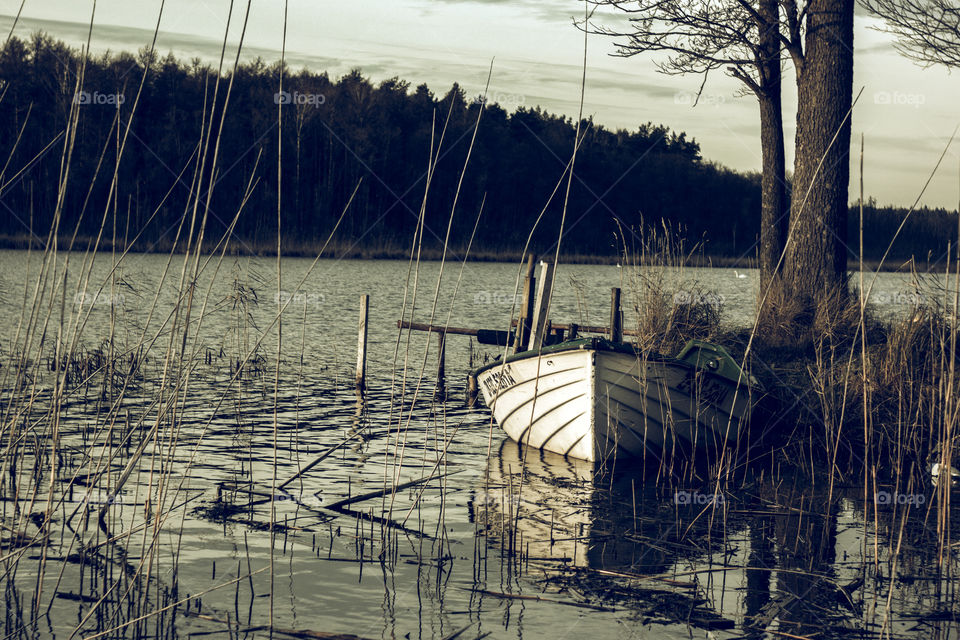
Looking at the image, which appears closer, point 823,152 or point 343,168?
point 823,152

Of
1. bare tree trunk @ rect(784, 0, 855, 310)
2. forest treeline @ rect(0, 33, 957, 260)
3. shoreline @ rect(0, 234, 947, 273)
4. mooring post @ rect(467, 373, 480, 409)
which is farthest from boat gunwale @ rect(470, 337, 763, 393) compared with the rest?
forest treeline @ rect(0, 33, 957, 260)

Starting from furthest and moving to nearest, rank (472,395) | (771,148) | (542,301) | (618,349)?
1. (771,148)
2. (472,395)
3. (542,301)
4. (618,349)

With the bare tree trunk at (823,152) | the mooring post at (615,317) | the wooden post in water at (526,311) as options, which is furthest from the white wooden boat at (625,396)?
the bare tree trunk at (823,152)

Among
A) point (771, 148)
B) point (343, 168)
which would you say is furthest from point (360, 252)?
point (771, 148)

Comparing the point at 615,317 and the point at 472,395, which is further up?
the point at 615,317

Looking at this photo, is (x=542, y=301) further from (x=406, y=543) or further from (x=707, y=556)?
(x=707, y=556)

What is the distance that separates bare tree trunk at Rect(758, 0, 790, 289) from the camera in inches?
520

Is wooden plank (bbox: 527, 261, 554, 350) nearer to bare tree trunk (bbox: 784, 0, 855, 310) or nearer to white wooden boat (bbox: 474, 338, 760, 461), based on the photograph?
white wooden boat (bbox: 474, 338, 760, 461)

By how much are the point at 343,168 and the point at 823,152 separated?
153 feet

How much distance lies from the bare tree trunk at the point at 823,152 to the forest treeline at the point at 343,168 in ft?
94.1

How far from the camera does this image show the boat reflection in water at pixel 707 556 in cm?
490

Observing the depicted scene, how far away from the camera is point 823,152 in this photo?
11.8 metres

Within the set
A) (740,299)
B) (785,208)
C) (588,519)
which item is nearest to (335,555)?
(588,519)

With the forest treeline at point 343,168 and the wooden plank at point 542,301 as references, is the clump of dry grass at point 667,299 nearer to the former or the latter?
the wooden plank at point 542,301
